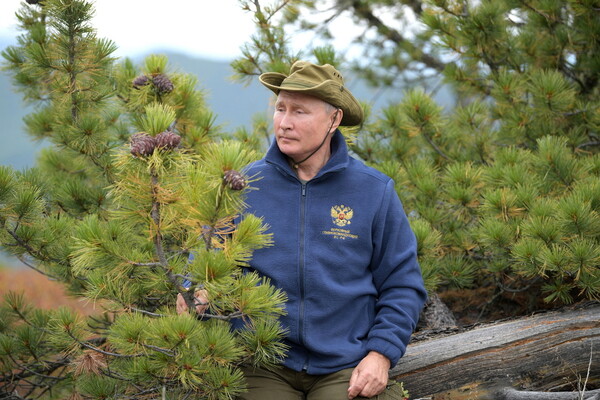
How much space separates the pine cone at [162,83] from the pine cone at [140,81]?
1.5 inches

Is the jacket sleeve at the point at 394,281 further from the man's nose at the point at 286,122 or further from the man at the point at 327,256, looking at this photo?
the man's nose at the point at 286,122

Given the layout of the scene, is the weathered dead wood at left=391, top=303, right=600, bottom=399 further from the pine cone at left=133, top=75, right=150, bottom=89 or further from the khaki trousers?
the pine cone at left=133, top=75, right=150, bottom=89

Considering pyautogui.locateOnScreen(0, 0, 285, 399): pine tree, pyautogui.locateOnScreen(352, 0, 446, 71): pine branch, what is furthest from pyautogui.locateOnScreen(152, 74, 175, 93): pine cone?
pyautogui.locateOnScreen(352, 0, 446, 71): pine branch

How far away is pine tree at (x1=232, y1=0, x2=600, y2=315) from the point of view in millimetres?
2895

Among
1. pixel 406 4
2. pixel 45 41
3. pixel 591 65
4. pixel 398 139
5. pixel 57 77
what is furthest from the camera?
pixel 406 4

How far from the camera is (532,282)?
346 centimetres

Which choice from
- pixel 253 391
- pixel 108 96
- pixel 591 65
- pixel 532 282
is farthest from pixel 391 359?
pixel 591 65

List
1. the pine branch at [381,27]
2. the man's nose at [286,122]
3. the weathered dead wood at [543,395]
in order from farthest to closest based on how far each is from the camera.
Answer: the pine branch at [381,27] < the weathered dead wood at [543,395] < the man's nose at [286,122]

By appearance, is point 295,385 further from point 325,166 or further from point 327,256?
point 325,166

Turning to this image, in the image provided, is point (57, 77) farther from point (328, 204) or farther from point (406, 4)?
point (406, 4)

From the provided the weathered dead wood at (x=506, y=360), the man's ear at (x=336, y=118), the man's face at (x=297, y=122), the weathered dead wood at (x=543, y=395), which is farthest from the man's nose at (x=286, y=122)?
the weathered dead wood at (x=543, y=395)

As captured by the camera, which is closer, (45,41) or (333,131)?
(333,131)

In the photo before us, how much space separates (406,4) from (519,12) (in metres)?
1.59

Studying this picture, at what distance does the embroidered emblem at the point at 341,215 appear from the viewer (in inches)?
89.8
